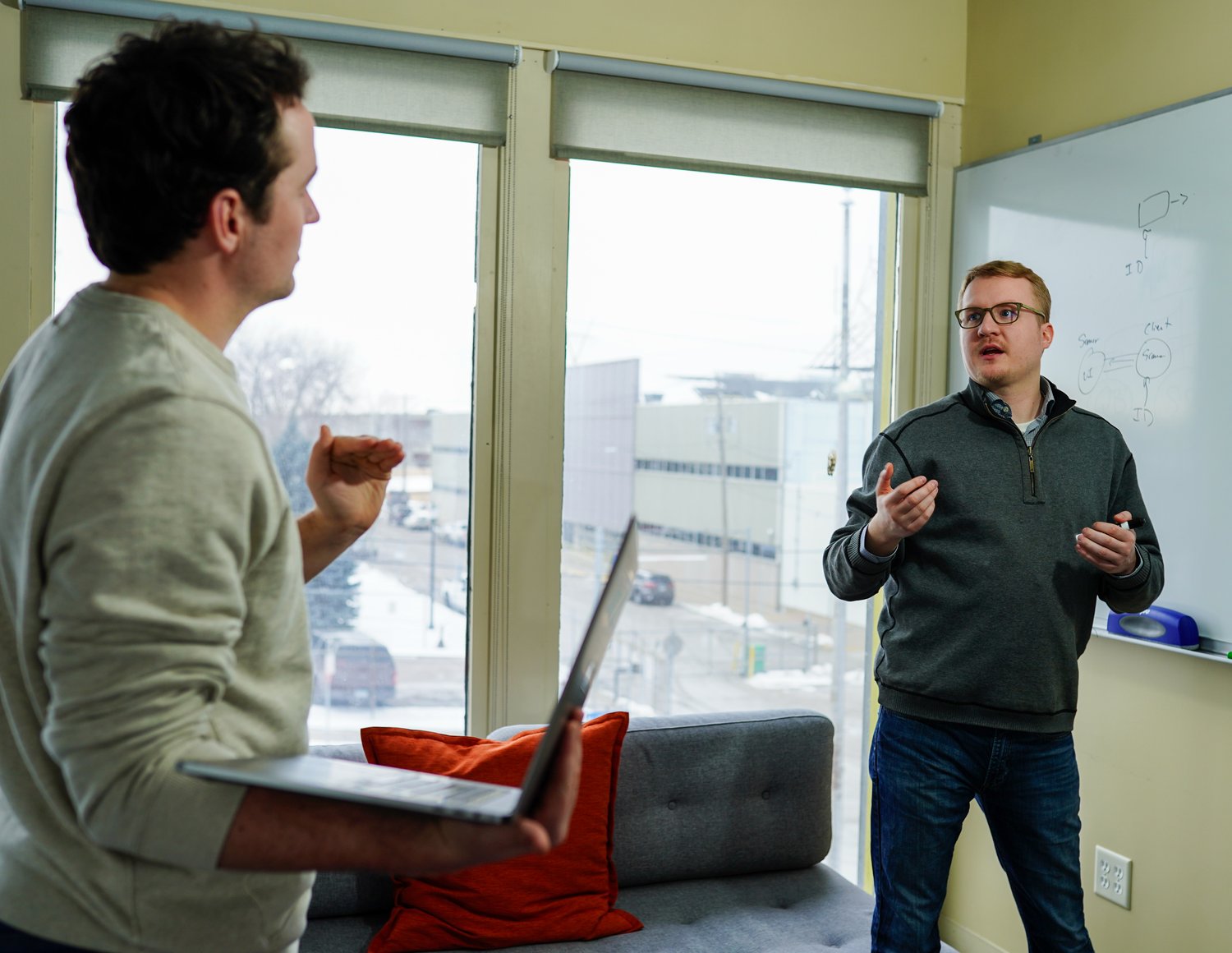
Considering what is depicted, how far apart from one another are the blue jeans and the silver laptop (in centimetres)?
132

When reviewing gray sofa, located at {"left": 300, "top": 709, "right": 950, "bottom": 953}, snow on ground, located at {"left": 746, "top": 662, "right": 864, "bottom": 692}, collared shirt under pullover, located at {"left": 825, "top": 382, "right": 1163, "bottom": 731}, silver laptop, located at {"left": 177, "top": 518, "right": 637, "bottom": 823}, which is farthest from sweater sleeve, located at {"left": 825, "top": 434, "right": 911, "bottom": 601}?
silver laptop, located at {"left": 177, "top": 518, "right": 637, "bottom": 823}

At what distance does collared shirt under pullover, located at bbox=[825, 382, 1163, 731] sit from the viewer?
6.13ft

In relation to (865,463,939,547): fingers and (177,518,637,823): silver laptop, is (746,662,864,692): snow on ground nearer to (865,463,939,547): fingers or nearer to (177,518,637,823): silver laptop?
(865,463,939,547): fingers

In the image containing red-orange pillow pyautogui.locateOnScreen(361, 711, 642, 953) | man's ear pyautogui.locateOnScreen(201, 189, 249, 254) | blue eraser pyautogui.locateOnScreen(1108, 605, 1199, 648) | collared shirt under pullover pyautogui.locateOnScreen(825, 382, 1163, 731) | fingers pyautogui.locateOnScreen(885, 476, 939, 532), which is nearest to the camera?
man's ear pyautogui.locateOnScreen(201, 189, 249, 254)

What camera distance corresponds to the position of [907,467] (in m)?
2.00

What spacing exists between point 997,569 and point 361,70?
1745mm

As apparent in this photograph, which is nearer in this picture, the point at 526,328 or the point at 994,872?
the point at 526,328

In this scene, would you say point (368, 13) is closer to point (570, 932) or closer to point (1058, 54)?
point (1058, 54)

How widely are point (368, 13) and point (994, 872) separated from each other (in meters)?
2.65

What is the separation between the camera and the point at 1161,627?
224 cm

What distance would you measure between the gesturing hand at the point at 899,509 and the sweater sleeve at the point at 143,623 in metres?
1.27

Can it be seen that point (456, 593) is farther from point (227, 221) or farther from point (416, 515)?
point (227, 221)

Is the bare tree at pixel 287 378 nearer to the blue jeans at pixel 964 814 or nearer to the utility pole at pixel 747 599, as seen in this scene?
the utility pole at pixel 747 599

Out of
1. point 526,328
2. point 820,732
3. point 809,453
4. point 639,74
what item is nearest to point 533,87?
point 639,74
